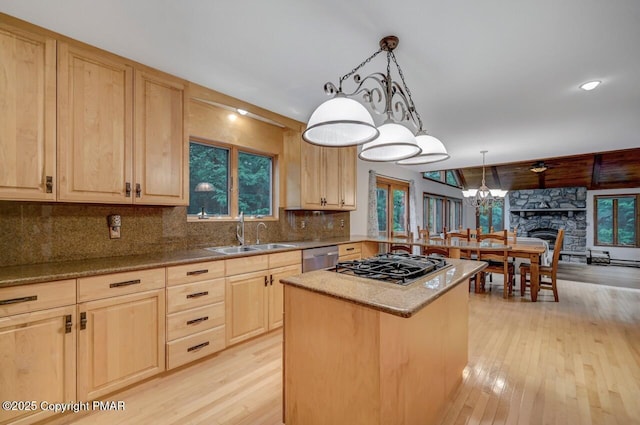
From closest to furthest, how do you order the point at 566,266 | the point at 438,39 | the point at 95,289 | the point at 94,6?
1. the point at 94,6
2. the point at 95,289
3. the point at 438,39
4. the point at 566,266

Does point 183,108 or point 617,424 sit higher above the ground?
point 183,108

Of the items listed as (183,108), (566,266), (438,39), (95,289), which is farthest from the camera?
(566,266)

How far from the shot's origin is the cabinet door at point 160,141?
224 centimetres

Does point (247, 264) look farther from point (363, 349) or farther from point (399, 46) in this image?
point (399, 46)

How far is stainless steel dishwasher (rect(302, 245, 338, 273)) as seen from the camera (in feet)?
10.5

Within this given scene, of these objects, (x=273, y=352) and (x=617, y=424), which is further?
(x=273, y=352)

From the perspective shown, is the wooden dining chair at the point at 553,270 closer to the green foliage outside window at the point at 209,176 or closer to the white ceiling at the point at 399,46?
the white ceiling at the point at 399,46

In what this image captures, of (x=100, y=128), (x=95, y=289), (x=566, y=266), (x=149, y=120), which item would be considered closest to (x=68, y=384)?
(x=95, y=289)

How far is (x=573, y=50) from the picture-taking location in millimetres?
2025

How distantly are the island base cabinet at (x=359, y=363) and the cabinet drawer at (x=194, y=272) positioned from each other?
1.06m

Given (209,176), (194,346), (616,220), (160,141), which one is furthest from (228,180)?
(616,220)

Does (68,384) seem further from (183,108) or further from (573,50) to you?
(573,50)

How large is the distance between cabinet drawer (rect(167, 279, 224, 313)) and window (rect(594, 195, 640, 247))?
10.7 metres

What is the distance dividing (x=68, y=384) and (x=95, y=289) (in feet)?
1.83
